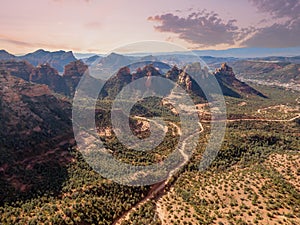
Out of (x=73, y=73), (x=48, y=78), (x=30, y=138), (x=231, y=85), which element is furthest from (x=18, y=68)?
(x=231, y=85)

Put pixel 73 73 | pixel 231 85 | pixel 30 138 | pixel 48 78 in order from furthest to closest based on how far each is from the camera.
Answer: pixel 231 85, pixel 73 73, pixel 48 78, pixel 30 138

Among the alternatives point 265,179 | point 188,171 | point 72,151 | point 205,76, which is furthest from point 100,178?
point 205,76

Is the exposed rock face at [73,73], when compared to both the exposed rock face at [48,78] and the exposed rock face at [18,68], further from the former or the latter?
the exposed rock face at [18,68]

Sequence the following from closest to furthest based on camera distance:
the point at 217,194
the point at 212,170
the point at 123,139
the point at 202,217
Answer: the point at 202,217 < the point at 217,194 < the point at 212,170 < the point at 123,139

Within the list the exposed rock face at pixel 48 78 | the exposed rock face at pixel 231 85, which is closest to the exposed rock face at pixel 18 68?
the exposed rock face at pixel 48 78

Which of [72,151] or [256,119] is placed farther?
[256,119]

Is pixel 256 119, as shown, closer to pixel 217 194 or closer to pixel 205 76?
pixel 217 194

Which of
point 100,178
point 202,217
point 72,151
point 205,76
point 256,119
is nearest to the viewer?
point 202,217

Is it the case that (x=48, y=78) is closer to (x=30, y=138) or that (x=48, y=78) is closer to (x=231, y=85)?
(x=30, y=138)

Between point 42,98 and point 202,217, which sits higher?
point 42,98
